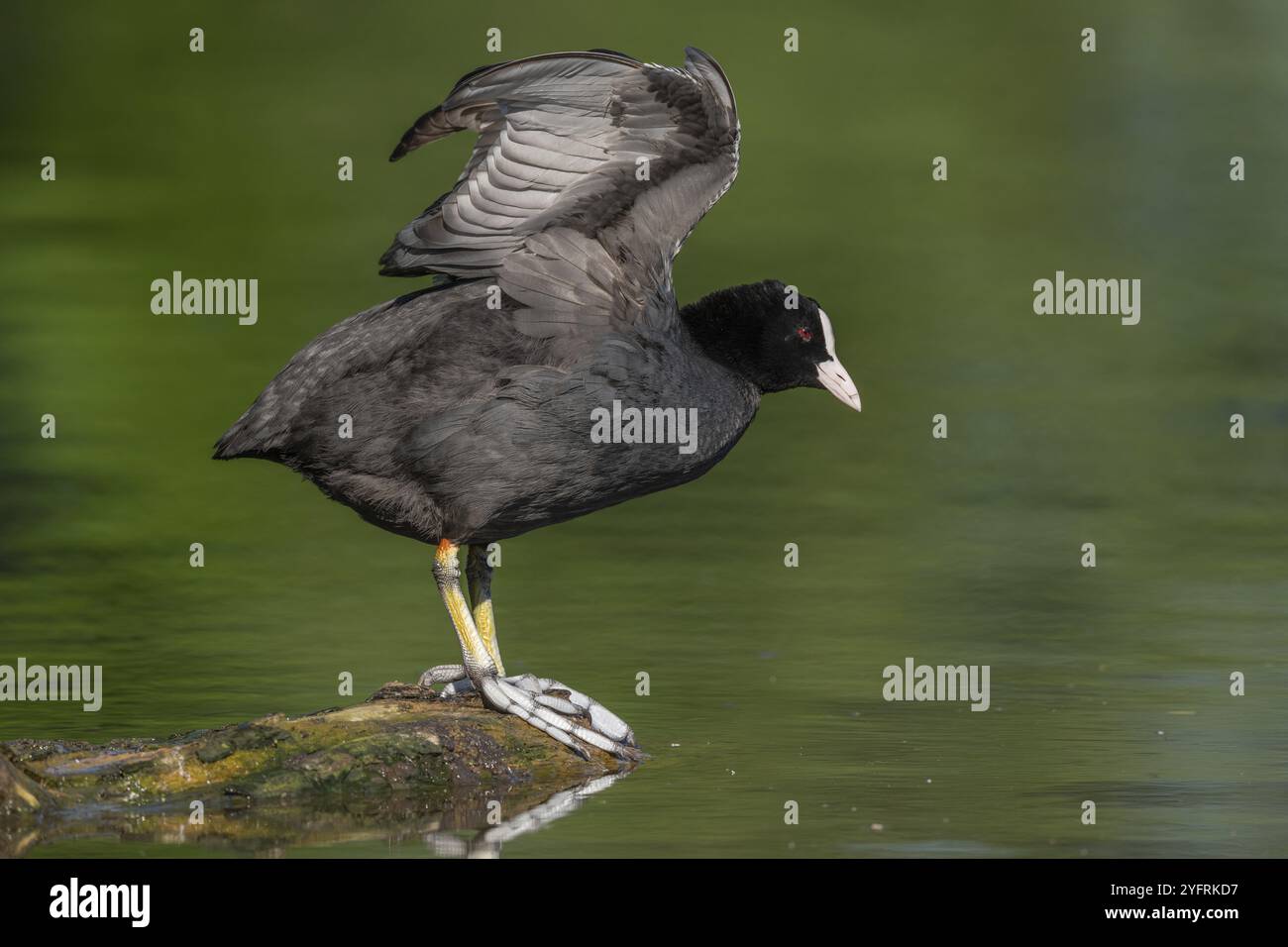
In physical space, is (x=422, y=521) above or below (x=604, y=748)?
above

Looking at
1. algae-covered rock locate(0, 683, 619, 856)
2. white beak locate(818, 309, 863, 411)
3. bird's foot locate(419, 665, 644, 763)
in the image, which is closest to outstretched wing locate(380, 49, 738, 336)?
white beak locate(818, 309, 863, 411)

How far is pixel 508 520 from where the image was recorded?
1106cm

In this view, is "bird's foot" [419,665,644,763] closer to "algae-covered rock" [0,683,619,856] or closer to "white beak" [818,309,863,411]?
"algae-covered rock" [0,683,619,856]

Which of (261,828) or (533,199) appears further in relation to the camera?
(533,199)

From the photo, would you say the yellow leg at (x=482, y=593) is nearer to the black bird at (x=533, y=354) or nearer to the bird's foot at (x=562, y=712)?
the black bird at (x=533, y=354)

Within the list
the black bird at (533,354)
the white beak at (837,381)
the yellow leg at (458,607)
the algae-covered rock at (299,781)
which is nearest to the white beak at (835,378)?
the white beak at (837,381)

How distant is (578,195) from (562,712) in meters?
2.44

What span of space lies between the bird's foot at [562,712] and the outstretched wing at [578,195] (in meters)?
1.69

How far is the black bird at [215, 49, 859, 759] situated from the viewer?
10898 mm

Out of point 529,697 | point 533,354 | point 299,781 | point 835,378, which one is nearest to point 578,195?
point 533,354

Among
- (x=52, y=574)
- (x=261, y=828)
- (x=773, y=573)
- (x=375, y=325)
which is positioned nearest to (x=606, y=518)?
(x=773, y=573)

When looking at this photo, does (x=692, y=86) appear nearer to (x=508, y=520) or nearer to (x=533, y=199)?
(x=533, y=199)

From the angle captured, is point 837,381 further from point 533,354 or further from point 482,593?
point 482,593

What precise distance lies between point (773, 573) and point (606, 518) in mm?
2350
